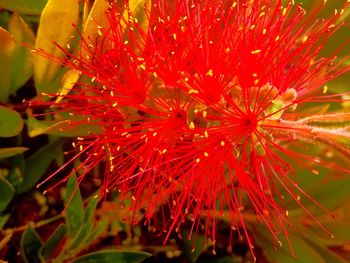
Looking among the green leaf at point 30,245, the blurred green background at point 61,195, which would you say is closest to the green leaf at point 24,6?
the blurred green background at point 61,195

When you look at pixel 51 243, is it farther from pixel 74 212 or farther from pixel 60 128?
pixel 60 128

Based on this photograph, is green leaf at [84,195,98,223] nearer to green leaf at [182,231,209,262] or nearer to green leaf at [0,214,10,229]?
green leaf at [0,214,10,229]

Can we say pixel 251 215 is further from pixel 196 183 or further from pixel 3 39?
pixel 3 39

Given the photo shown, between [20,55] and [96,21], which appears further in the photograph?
[20,55]

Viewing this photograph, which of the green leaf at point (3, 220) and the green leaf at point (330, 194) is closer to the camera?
the green leaf at point (3, 220)

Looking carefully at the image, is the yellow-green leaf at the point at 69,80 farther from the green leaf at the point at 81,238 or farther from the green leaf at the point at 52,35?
the green leaf at the point at 81,238

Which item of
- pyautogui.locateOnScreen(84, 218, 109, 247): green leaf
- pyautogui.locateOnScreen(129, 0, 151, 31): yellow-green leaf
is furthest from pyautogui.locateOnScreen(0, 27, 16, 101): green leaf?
pyautogui.locateOnScreen(84, 218, 109, 247): green leaf

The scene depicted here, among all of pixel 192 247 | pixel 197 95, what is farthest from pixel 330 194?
pixel 197 95
